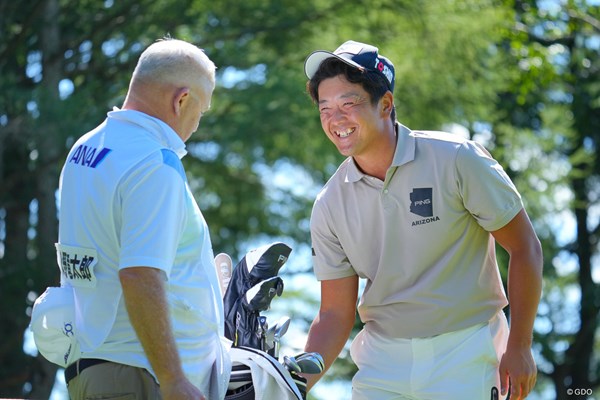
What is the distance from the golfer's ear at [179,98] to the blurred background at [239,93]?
29.5 ft

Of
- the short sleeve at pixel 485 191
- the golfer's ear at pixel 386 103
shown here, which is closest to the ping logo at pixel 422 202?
the short sleeve at pixel 485 191

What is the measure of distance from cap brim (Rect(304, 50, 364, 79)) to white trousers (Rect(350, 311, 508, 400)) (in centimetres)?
99

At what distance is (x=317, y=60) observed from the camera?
4.14 m

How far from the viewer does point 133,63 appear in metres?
14.7

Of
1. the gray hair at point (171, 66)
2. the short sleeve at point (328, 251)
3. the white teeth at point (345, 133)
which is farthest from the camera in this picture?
the short sleeve at point (328, 251)

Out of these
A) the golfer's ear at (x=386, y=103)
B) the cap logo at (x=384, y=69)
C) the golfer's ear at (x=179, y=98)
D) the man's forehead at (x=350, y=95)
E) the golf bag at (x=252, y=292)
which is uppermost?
the golfer's ear at (x=179, y=98)

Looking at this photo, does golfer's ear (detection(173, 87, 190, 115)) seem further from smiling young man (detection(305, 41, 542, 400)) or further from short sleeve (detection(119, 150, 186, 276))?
smiling young man (detection(305, 41, 542, 400))

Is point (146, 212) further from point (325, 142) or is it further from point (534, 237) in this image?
point (325, 142)

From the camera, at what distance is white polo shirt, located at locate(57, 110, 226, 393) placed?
3152 millimetres

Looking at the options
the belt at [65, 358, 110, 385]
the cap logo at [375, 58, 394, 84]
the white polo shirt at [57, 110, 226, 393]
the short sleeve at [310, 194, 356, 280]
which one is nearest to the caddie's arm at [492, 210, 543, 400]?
the short sleeve at [310, 194, 356, 280]

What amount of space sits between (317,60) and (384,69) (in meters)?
0.26

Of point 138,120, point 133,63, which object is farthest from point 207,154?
point 138,120

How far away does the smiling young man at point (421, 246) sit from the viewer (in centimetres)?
392

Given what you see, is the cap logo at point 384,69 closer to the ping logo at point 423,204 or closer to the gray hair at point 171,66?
the ping logo at point 423,204
